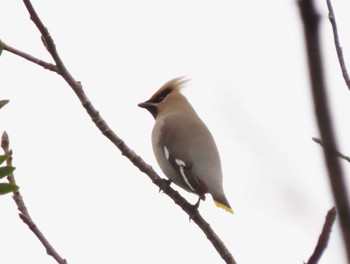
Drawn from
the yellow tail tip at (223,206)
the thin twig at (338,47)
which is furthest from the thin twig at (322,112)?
the yellow tail tip at (223,206)

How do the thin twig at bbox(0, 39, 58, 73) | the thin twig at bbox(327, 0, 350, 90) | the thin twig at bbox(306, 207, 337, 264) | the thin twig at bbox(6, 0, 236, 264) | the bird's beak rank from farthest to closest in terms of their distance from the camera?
the bird's beak → the thin twig at bbox(0, 39, 58, 73) → the thin twig at bbox(6, 0, 236, 264) → the thin twig at bbox(327, 0, 350, 90) → the thin twig at bbox(306, 207, 337, 264)

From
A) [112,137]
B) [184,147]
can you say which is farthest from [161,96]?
[112,137]

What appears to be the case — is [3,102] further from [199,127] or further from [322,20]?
[199,127]

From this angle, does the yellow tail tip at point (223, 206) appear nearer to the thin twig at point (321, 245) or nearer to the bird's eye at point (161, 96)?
the bird's eye at point (161, 96)

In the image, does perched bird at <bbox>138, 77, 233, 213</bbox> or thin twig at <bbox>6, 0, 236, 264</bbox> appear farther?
perched bird at <bbox>138, 77, 233, 213</bbox>

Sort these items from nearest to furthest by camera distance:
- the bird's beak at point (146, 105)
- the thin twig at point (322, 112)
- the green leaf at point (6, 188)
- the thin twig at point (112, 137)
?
the thin twig at point (322, 112)
the green leaf at point (6, 188)
the thin twig at point (112, 137)
the bird's beak at point (146, 105)

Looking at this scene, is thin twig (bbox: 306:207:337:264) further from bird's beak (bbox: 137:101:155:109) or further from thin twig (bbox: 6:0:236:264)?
bird's beak (bbox: 137:101:155:109)

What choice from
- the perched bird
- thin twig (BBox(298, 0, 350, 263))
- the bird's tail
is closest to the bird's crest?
the perched bird

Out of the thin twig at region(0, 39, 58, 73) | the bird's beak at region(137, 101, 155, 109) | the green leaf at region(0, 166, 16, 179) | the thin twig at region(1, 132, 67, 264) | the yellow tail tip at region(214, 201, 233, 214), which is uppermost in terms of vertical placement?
the thin twig at region(0, 39, 58, 73)
